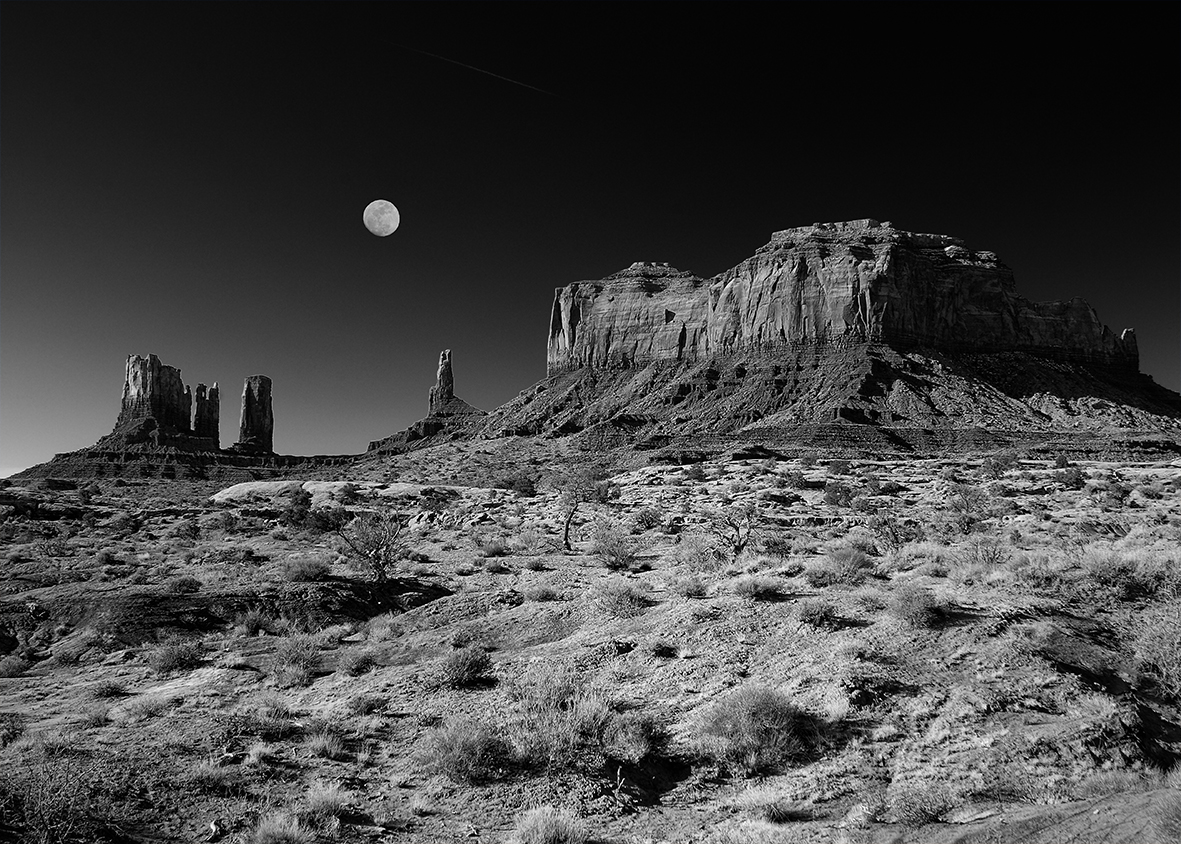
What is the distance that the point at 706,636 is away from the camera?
391 inches

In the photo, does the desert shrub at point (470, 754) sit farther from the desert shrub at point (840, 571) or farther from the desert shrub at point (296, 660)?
the desert shrub at point (840, 571)

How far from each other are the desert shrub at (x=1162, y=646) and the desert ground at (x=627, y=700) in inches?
1.7

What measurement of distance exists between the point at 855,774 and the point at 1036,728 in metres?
2.18

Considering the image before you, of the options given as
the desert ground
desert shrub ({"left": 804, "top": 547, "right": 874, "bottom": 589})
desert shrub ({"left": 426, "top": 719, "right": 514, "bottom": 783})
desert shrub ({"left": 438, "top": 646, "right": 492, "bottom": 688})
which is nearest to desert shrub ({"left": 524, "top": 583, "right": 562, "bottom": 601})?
the desert ground

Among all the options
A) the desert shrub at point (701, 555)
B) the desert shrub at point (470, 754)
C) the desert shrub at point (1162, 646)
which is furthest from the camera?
the desert shrub at point (701, 555)

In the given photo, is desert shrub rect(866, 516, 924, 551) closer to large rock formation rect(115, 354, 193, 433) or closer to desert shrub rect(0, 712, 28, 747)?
desert shrub rect(0, 712, 28, 747)

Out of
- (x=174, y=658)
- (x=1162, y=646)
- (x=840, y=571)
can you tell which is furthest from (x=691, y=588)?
(x=174, y=658)

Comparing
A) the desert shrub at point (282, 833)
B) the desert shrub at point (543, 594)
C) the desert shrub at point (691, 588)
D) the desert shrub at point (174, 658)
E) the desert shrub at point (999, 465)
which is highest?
the desert shrub at point (999, 465)

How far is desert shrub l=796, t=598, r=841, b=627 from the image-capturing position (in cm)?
957

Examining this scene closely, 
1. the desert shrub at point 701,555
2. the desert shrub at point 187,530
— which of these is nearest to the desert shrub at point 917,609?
the desert shrub at point 701,555

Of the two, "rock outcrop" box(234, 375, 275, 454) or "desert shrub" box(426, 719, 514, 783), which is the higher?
"rock outcrop" box(234, 375, 275, 454)

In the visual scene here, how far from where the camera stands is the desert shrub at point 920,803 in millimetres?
5590

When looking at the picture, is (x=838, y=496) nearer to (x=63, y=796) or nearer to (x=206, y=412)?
(x=63, y=796)

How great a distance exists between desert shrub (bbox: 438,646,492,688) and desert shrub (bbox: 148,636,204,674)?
545 cm
